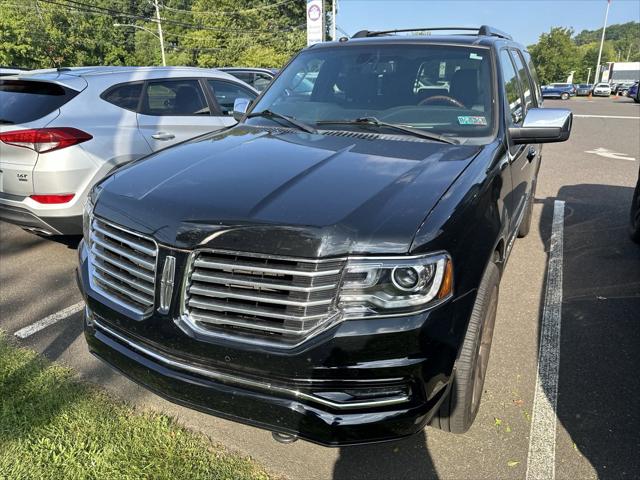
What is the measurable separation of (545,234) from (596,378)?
290 cm

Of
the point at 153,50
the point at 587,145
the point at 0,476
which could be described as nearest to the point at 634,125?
the point at 587,145

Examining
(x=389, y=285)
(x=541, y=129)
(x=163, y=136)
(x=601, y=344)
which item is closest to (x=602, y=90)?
(x=163, y=136)

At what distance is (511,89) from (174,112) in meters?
3.50

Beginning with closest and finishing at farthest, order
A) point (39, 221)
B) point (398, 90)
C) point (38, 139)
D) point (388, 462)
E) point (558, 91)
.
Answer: point (388, 462)
point (398, 90)
point (38, 139)
point (39, 221)
point (558, 91)

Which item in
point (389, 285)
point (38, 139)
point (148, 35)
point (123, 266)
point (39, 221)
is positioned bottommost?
point (39, 221)

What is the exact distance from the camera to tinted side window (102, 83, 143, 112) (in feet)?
15.8

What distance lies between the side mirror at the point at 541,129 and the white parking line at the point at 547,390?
138cm

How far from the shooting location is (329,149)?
2.60 meters

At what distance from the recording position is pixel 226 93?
6.09 metres

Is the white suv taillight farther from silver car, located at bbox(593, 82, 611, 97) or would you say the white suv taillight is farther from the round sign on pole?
silver car, located at bbox(593, 82, 611, 97)

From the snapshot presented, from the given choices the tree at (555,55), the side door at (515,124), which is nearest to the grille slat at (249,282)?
the side door at (515,124)

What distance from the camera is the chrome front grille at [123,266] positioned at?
2037 mm

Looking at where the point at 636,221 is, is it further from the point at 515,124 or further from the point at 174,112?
the point at 174,112

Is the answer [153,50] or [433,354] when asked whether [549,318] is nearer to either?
[433,354]
